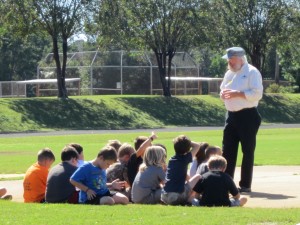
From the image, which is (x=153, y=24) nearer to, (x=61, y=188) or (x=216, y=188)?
(x=61, y=188)

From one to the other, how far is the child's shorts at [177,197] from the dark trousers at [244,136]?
84.6 inches

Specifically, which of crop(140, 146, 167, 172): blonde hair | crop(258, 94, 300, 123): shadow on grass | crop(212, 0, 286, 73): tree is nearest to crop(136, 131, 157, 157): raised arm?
crop(140, 146, 167, 172): blonde hair

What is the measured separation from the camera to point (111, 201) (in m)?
12.2

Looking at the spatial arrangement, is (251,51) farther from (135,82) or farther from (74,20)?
(74,20)

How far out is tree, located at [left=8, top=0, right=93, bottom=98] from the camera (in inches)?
2263

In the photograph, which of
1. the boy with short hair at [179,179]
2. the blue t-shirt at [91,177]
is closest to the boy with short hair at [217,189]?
the boy with short hair at [179,179]

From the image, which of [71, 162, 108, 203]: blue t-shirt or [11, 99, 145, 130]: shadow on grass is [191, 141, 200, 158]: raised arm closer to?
[71, 162, 108, 203]: blue t-shirt

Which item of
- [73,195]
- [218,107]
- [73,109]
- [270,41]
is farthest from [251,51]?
[73,195]

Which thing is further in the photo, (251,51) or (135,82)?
(135,82)

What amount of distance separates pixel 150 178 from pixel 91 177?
0.96 meters

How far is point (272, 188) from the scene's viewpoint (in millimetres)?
14891

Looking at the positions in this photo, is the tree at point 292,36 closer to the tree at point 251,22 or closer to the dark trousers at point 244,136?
the tree at point 251,22

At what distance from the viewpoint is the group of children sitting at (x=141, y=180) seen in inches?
474

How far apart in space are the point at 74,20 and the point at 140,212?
4999 cm
